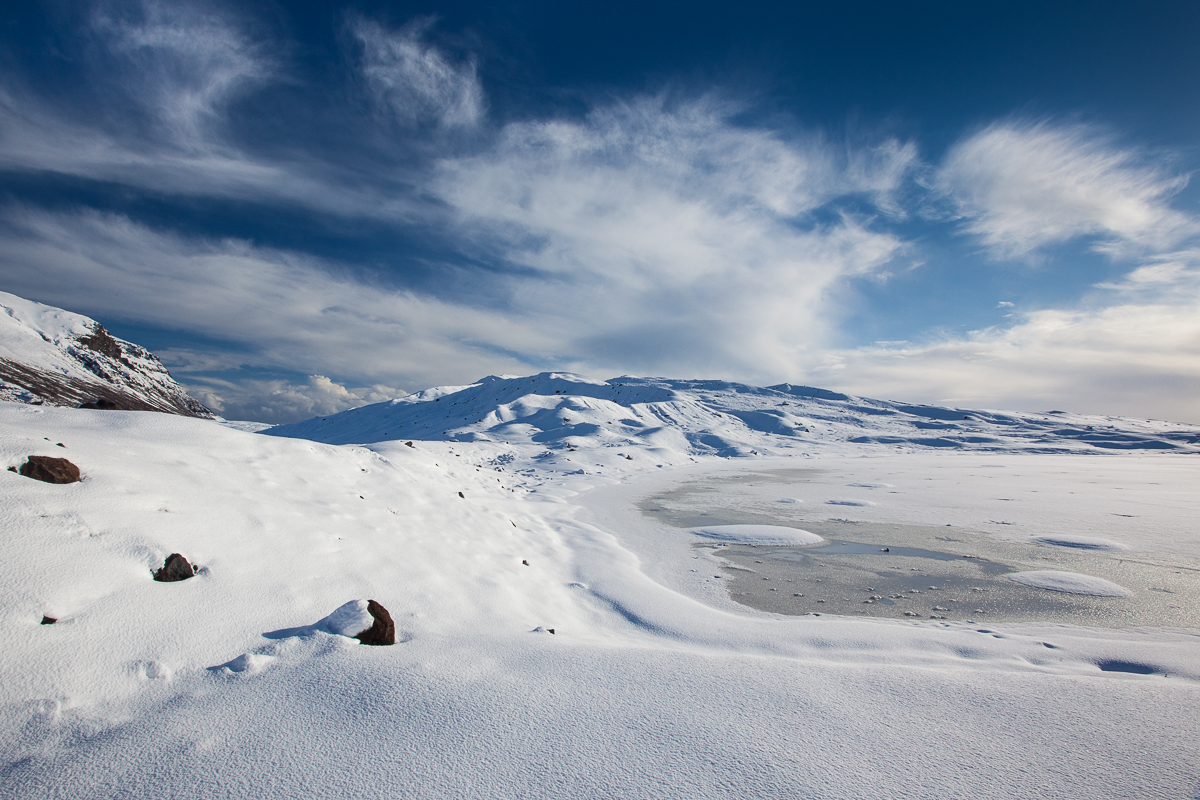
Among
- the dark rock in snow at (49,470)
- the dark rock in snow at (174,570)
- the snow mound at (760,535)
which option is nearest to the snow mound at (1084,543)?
the snow mound at (760,535)

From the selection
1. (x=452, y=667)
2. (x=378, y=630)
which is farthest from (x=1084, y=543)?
(x=378, y=630)

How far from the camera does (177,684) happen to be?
2.54 m

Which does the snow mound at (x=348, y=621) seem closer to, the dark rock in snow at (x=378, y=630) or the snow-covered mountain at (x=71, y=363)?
the dark rock in snow at (x=378, y=630)

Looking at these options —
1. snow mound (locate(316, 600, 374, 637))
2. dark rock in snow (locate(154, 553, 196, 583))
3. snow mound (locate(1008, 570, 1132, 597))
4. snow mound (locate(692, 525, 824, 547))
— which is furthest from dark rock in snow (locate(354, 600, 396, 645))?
snow mound (locate(1008, 570, 1132, 597))

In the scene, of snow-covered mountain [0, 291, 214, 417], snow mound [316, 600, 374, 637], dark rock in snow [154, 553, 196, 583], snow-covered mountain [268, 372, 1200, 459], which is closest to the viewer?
snow mound [316, 600, 374, 637]

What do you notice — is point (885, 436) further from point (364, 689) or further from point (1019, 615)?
point (364, 689)

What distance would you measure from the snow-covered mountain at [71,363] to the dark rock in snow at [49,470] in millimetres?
79508

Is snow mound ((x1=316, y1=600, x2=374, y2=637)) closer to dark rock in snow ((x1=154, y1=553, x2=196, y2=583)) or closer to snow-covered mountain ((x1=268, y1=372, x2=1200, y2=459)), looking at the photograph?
dark rock in snow ((x1=154, y1=553, x2=196, y2=583))

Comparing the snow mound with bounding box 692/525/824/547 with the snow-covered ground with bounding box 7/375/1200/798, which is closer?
the snow-covered ground with bounding box 7/375/1200/798

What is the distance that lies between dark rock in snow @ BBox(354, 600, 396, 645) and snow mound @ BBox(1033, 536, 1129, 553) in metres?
10.1

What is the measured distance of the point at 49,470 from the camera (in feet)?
11.8

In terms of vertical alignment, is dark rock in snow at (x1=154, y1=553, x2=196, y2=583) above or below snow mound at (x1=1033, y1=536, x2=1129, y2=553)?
above

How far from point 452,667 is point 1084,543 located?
1027 cm

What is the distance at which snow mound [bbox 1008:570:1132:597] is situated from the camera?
5538 millimetres
